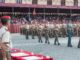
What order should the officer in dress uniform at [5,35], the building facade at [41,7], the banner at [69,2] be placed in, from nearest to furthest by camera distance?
the officer in dress uniform at [5,35] < the building facade at [41,7] < the banner at [69,2]

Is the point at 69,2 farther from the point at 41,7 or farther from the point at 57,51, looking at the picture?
the point at 57,51

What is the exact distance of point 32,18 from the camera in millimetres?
66000

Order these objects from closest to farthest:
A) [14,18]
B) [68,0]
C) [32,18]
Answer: [14,18] < [32,18] < [68,0]

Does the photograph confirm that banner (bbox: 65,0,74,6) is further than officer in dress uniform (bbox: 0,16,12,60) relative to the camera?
Yes

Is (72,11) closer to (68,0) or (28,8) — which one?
(68,0)

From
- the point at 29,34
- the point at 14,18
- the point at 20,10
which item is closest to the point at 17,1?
the point at 20,10

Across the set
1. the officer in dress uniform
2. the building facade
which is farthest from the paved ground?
the building facade

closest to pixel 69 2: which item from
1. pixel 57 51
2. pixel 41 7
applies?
pixel 41 7

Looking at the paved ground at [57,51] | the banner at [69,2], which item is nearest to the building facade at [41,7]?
the banner at [69,2]

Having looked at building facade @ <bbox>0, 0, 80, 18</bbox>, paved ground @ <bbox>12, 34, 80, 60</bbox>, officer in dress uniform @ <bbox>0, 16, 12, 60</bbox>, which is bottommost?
building facade @ <bbox>0, 0, 80, 18</bbox>

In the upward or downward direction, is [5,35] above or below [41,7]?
above

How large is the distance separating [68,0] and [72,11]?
2.24 m

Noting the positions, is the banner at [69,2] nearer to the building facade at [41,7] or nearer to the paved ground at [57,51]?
the building facade at [41,7]

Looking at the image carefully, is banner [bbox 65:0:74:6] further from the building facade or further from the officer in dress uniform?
the officer in dress uniform
